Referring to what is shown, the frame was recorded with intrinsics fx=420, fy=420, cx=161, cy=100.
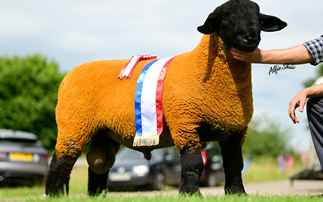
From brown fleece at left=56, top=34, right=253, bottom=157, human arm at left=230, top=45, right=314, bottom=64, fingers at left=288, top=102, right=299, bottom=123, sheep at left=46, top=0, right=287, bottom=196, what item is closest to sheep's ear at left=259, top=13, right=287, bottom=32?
sheep at left=46, top=0, right=287, bottom=196

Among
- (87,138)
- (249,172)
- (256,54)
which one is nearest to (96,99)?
(87,138)

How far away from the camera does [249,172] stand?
72.5ft

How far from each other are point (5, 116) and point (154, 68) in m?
26.4

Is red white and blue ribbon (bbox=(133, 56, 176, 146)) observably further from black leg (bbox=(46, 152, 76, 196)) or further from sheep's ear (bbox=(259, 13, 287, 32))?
sheep's ear (bbox=(259, 13, 287, 32))

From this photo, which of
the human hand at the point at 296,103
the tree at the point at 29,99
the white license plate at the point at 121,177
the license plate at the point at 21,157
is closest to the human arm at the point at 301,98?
the human hand at the point at 296,103

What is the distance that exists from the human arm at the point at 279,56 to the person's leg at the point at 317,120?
1.52ft

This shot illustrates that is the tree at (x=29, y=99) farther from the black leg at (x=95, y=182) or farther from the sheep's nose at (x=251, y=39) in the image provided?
the sheep's nose at (x=251, y=39)

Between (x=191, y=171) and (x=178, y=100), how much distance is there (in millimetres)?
823

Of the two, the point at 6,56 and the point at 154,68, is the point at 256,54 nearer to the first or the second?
the point at 154,68

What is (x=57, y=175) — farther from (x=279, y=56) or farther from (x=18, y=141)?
(x=18, y=141)

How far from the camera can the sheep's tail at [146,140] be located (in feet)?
16.8

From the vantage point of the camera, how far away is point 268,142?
1585 inches

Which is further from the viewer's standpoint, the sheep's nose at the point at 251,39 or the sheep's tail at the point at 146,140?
the sheep's tail at the point at 146,140

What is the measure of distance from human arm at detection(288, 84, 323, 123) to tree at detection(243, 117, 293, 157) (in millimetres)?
35697
